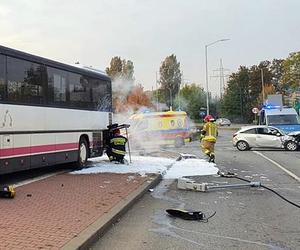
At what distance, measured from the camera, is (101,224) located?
7977 millimetres

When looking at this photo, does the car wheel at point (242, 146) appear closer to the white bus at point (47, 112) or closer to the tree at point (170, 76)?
the white bus at point (47, 112)

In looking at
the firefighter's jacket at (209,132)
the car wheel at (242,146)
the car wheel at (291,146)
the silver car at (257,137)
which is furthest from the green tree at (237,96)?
the firefighter's jacket at (209,132)

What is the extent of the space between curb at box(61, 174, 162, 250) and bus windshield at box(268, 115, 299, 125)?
2481 cm

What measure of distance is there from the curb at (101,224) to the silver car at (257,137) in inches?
738

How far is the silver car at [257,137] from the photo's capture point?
29719 mm

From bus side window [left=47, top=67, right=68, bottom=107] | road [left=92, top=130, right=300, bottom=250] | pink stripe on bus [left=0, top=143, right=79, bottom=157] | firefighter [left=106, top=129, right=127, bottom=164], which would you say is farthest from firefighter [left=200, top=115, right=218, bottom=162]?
bus side window [left=47, top=67, right=68, bottom=107]

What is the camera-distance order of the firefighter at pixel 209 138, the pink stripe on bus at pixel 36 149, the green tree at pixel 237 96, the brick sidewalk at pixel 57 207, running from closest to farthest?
the brick sidewalk at pixel 57 207, the pink stripe on bus at pixel 36 149, the firefighter at pixel 209 138, the green tree at pixel 237 96

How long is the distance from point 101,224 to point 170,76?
10304 centimetres

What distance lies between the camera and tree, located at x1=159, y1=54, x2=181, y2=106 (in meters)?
108

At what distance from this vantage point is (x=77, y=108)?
16359 millimetres

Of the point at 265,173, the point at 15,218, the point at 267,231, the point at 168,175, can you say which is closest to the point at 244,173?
the point at 265,173

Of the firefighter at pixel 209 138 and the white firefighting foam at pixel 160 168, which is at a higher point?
the firefighter at pixel 209 138

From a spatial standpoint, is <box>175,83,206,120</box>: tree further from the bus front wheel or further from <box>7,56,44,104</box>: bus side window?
<box>7,56,44,104</box>: bus side window

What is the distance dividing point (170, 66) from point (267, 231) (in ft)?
343
